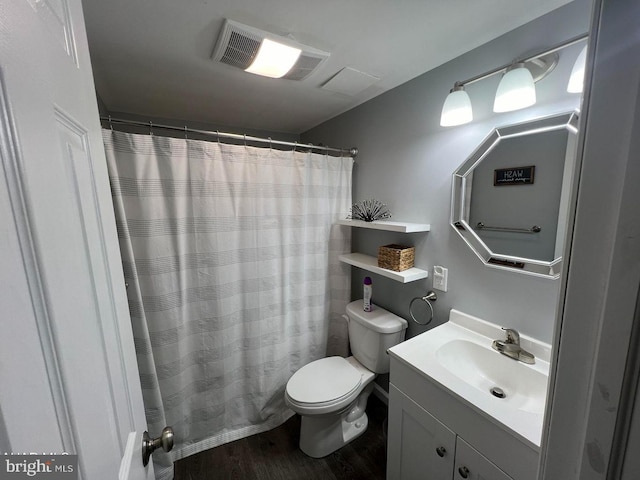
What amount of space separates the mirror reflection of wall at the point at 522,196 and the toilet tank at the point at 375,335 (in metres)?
0.72

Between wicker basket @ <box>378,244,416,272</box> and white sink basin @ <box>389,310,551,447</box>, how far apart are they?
0.35m

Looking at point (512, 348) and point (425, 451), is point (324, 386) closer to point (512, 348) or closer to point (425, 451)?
point (425, 451)

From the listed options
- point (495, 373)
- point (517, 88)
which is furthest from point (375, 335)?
point (517, 88)

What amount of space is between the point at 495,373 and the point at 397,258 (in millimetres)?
682

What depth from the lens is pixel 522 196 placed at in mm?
1113

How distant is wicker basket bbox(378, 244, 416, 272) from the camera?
58.3 inches

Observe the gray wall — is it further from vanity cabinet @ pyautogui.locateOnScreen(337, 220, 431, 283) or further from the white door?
the white door

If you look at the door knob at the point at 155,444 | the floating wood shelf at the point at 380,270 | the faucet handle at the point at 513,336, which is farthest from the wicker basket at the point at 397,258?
the door knob at the point at 155,444

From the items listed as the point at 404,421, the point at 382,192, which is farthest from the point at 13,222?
the point at 382,192

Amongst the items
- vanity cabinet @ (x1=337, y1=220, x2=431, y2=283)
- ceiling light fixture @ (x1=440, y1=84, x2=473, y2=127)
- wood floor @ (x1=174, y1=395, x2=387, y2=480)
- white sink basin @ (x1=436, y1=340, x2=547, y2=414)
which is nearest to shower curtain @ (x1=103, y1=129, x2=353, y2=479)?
wood floor @ (x1=174, y1=395, x2=387, y2=480)

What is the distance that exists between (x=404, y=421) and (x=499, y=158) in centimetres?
126

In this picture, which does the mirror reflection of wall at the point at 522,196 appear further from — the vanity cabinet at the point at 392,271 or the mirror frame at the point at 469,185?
the vanity cabinet at the point at 392,271

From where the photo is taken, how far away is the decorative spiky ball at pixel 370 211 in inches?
67.1

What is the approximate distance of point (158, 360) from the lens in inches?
55.0
